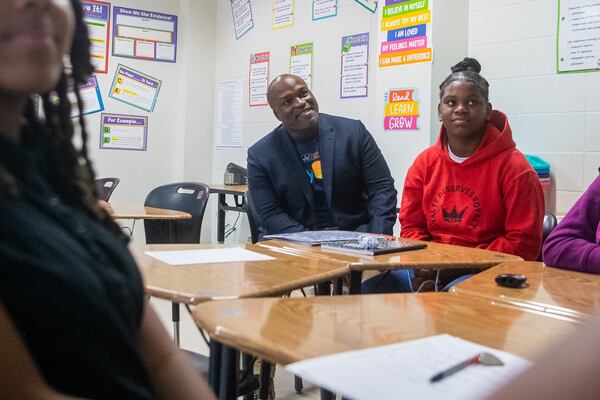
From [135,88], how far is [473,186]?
3.65m

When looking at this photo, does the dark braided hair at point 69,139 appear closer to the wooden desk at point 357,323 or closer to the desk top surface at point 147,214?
the wooden desk at point 357,323

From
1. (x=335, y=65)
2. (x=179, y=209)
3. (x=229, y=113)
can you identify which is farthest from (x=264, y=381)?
(x=229, y=113)

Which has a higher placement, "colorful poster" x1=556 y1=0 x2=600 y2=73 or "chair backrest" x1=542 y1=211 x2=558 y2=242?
"colorful poster" x1=556 y1=0 x2=600 y2=73

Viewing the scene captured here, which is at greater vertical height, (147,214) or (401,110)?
(401,110)

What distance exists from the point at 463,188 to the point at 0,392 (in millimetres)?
2050

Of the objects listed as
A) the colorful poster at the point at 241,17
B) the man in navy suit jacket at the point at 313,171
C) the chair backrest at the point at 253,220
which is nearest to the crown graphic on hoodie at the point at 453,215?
the man in navy suit jacket at the point at 313,171

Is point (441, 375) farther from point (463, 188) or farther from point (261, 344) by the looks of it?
point (463, 188)

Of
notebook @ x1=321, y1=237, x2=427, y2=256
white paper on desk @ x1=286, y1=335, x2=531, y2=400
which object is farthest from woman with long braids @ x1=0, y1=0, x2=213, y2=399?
notebook @ x1=321, y1=237, x2=427, y2=256

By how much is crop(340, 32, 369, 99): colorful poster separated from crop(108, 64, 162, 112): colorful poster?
1.93m

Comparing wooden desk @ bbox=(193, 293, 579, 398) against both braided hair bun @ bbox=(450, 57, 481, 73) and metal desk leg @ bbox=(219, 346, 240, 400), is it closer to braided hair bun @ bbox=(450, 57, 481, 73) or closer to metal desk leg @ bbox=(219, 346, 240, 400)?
metal desk leg @ bbox=(219, 346, 240, 400)

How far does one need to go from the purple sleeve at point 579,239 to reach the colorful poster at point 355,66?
2.45 metres

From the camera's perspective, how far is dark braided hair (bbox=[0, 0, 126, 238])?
0.62m

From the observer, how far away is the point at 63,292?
50 centimetres

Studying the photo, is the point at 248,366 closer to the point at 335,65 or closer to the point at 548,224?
the point at 548,224
